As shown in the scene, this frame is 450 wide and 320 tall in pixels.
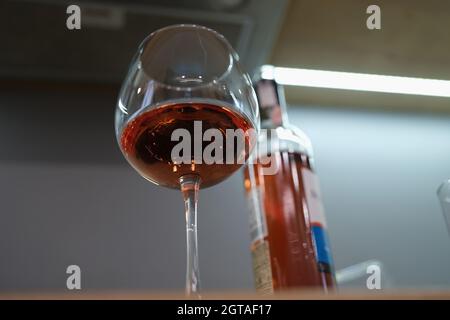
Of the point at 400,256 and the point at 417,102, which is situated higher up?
the point at 417,102

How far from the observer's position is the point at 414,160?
4.33ft

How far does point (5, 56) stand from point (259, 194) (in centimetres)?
75

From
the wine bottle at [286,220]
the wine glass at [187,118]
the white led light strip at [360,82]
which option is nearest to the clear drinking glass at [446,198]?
the wine bottle at [286,220]

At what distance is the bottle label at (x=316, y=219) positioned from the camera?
68 centimetres

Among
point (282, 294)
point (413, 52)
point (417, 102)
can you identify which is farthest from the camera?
point (417, 102)

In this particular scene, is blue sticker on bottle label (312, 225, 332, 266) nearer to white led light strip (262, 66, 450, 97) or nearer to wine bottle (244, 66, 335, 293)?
wine bottle (244, 66, 335, 293)

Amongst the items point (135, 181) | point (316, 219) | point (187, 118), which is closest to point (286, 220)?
point (316, 219)

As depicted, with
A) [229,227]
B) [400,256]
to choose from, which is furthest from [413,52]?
[229,227]

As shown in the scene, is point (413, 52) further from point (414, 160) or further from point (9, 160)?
point (9, 160)

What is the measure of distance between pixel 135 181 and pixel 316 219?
0.57 metres

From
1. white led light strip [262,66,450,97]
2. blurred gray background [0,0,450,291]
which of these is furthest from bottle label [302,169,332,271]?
white led light strip [262,66,450,97]

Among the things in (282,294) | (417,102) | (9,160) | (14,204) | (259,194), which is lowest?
(282,294)

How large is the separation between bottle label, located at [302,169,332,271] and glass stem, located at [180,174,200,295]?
0.20 m

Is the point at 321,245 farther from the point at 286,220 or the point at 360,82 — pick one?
the point at 360,82
